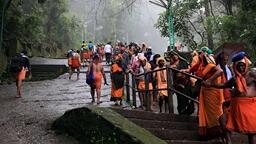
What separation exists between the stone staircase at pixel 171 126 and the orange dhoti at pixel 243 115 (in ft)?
3.87

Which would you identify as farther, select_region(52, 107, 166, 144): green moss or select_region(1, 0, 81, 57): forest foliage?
select_region(1, 0, 81, 57): forest foliage

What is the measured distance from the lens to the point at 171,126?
8961 mm

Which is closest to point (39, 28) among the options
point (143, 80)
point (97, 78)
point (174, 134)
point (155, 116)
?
point (97, 78)

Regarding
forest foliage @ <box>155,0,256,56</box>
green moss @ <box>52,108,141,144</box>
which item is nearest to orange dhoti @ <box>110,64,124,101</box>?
green moss @ <box>52,108,141,144</box>

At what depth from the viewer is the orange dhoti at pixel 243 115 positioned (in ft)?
22.4

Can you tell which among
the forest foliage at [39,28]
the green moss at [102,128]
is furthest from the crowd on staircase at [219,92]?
the forest foliage at [39,28]

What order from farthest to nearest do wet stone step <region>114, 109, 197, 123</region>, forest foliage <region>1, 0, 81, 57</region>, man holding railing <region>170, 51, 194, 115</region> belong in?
forest foliage <region>1, 0, 81, 57</region> < man holding railing <region>170, 51, 194, 115</region> < wet stone step <region>114, 109, 197, 123</region>

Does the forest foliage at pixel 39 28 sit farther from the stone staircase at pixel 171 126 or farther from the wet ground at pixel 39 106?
the stone staircase at pixel 171 126

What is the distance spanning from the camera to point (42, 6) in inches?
1531

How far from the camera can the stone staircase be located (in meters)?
8.26

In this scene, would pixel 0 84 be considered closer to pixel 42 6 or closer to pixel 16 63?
pixel 16 63

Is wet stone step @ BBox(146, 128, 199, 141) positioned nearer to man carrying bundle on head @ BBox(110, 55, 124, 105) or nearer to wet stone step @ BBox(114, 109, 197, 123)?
wet stone step @ BBox(114, 109, 197, 123)

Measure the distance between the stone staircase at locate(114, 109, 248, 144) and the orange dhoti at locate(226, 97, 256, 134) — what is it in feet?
3.87

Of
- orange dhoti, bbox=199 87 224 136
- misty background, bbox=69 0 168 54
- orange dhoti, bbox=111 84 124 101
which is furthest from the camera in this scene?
misty background, bbox=69 0 168 54
